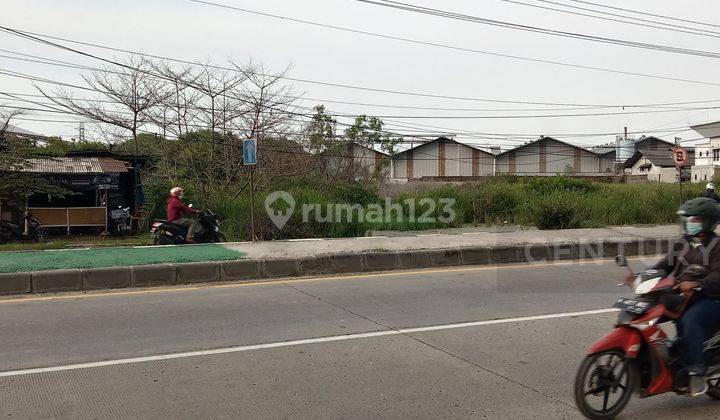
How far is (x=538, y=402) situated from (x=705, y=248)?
1655 mm

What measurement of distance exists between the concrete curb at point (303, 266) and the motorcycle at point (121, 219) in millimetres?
10432

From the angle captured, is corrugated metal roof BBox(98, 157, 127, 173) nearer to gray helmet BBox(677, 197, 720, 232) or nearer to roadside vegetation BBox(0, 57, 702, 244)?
roadside vegetation BBox(0, 57, 702, 244)

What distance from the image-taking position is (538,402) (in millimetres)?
4305

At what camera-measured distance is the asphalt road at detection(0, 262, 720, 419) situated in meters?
4.23

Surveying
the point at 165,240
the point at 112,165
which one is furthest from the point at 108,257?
the point at 112,165

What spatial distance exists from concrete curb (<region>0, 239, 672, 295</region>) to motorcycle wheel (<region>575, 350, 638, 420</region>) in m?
6.90

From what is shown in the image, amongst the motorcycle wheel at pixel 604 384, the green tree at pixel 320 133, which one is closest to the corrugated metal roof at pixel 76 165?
the green tree at pixel 320 133

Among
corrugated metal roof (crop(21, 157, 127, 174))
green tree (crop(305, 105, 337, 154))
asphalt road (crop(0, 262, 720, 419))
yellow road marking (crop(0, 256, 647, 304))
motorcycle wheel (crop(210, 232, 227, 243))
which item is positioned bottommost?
asphalt road (crop(0, 262, 720, 419))

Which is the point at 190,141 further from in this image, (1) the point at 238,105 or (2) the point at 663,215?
(2) the point at 663,215

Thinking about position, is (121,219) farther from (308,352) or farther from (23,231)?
(308,352)

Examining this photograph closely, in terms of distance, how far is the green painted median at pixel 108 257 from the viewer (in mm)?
9211

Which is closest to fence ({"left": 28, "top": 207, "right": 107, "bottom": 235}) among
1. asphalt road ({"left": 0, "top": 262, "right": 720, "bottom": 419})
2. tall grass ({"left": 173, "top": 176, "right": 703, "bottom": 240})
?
tall grass ({"left": 173, "top": 176, "right": 703, "bottom": 240})

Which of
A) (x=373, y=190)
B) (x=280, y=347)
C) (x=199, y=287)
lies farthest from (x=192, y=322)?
(x=373, y=190)

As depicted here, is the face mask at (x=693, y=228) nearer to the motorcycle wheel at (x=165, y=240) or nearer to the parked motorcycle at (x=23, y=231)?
the motorcycle wheel at (x=165, y=240)
